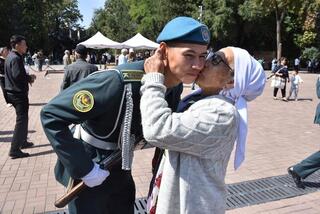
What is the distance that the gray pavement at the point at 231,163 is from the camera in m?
4.77

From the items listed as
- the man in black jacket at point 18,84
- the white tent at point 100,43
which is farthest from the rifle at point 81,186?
the white tent at point 100,43

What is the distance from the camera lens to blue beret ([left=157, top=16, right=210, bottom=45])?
196 centimetres

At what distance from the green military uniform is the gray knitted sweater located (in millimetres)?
182

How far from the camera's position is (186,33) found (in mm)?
1950

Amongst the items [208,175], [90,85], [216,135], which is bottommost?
[208,175]

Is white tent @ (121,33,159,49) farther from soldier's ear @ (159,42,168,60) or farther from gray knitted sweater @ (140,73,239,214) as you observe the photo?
gray knitted sweater @ (140,73,239,214)

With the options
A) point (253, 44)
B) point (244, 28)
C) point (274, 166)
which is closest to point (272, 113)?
point (274, 166)

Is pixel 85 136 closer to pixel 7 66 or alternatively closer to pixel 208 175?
pixel 208 175

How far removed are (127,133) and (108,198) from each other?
427 millimetres

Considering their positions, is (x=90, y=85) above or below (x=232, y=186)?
above

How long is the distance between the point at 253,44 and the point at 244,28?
14.1 feet

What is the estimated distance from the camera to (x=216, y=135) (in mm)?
1849

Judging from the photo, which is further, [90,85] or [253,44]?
[253,44]

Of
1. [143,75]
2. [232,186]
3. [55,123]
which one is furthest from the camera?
[232,186]
